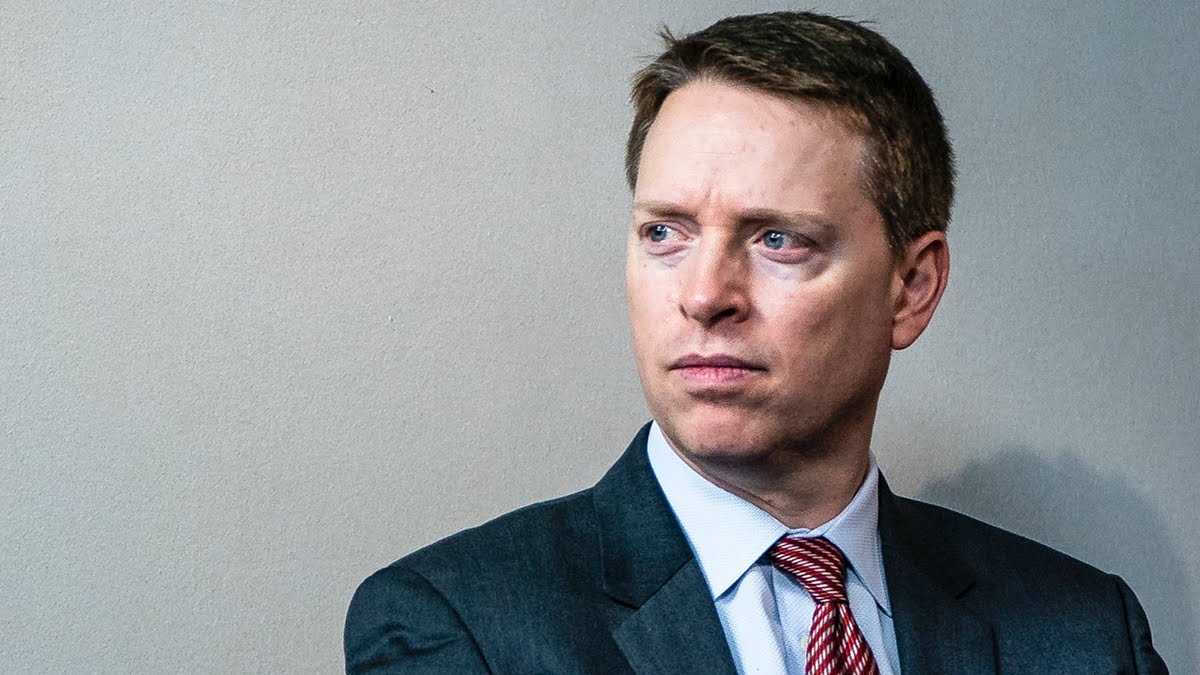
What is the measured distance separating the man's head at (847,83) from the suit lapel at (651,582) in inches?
15.1

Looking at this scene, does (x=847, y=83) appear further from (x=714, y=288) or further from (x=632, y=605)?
(x=632, y=605)

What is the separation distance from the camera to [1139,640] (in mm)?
1922

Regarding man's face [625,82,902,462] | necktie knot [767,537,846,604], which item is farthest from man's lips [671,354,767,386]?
necktie knot [767,537,846,604]

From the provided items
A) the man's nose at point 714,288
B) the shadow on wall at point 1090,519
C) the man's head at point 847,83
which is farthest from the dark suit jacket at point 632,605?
the shadow on wall at point 1090,519

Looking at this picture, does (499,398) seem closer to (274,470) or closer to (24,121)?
(274,470)

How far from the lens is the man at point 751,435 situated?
1650 mm

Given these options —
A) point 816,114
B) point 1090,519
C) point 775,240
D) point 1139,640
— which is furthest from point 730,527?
point 1090,519

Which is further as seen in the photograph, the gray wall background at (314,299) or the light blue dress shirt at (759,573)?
the gray wall background at (314,299)

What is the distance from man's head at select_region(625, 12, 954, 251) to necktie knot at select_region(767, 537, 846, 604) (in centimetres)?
33

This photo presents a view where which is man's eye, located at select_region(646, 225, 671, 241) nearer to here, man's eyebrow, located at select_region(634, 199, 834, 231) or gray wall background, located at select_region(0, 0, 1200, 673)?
man's eyebrow, located at select_region(634, 199, 834, 231)

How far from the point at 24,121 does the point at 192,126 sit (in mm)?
181

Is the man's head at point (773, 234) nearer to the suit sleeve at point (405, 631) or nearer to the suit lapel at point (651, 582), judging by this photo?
the suit lapel at point (651, 582)

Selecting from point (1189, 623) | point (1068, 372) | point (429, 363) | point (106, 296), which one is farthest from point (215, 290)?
→ point (1189, 623)

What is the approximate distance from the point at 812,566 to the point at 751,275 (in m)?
0.32
